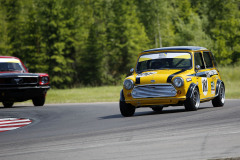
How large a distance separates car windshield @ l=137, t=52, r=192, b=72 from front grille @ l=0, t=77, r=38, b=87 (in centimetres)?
614

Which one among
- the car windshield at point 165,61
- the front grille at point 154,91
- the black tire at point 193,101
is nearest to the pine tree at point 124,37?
the car windshield at point 165,61

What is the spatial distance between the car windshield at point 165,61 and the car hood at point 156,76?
1.19ft

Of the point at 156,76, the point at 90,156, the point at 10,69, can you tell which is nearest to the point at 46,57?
the point at 10,69

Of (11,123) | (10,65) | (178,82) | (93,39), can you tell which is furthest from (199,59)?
(93,39)

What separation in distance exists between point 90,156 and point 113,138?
162 cm

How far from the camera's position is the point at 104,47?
215 feet

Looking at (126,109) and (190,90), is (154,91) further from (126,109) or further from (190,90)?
(126,109)

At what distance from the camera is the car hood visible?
1192 centimetres

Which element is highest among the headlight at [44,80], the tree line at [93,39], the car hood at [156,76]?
the car hood at [156,76]

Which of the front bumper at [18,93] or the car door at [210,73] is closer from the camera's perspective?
the car door at [210,73]

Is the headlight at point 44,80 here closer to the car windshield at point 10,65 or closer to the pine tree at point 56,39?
the car windshield at point 10,65

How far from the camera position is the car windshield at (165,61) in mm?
12828

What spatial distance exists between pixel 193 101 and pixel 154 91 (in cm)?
100

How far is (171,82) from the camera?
11.8 metres
